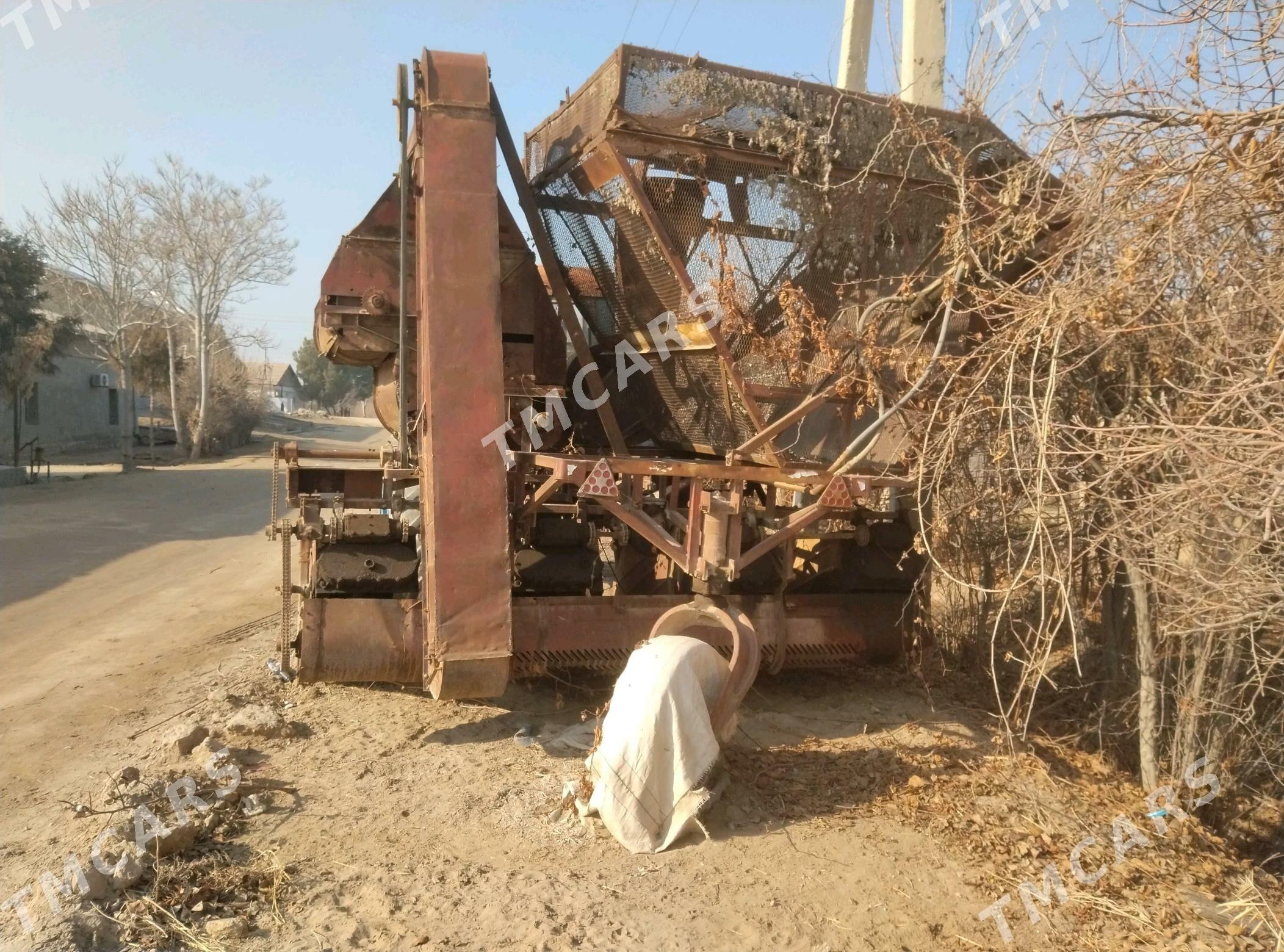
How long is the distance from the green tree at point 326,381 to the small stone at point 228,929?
67677 mm

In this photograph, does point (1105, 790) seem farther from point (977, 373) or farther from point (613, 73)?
point (613, 73)

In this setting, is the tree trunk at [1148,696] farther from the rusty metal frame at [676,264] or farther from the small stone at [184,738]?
the small stone at [184,738]

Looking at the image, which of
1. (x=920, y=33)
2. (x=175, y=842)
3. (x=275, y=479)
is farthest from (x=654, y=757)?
(x=920, y=33)

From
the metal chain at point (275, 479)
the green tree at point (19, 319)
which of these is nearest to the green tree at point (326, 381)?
the green tree at point (19, 319)

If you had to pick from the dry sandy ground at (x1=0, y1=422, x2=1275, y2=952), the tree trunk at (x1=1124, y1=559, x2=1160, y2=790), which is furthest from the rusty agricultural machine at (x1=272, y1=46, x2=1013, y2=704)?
the tree trunk at (x1=1124, y1=559, x2=1160, y2=790)

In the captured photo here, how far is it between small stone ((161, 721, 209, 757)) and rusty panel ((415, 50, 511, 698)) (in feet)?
3.56

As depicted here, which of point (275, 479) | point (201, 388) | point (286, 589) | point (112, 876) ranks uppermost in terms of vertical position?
point (201, 388)

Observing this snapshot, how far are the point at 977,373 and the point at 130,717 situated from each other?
487 cm

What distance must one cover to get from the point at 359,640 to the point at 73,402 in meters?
27.8

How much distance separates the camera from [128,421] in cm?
2312

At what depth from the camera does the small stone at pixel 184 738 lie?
4.46 metres

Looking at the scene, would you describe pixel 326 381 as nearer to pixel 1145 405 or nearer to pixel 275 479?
pixel 275 479

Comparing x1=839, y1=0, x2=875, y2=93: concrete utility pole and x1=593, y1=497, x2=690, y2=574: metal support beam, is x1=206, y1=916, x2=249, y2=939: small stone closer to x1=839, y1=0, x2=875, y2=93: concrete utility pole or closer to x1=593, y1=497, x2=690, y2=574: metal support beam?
x1=593, y1=497, x2=690, y2=574: metal support beam

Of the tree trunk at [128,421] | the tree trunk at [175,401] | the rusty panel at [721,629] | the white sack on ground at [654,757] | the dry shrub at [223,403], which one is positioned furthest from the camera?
the dry shrub at [223,403]
